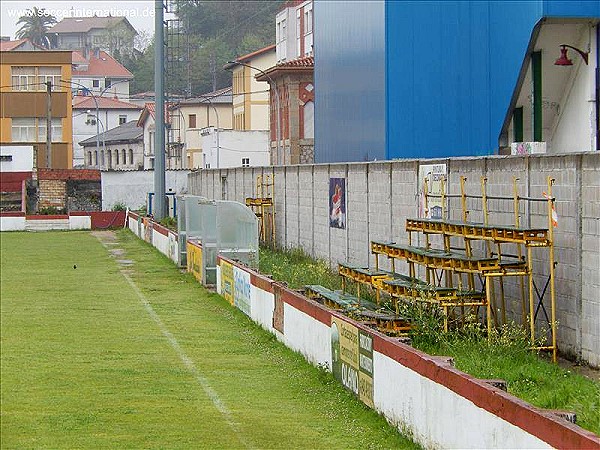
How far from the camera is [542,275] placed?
14516mm

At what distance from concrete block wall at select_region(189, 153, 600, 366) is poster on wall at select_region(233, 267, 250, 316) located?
7.19 ft

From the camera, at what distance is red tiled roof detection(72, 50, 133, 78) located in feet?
481

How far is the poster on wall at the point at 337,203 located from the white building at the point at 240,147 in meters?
53.0

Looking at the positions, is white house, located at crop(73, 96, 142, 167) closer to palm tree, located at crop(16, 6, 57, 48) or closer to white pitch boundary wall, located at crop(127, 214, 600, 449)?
palm tree, located at crop(16, 6, 57, 48)

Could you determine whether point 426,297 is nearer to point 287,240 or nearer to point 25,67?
point 287,240

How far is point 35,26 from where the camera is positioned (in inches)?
6767

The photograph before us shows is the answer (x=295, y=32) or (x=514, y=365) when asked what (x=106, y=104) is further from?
(x=514, y=365)

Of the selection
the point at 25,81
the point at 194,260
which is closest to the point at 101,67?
the point at 25,81

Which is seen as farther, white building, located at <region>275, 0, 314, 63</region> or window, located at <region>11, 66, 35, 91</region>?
window, located at <region>11, 66, 35, 91</region>

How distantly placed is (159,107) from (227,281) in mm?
26644

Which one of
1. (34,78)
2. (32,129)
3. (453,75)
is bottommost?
(453,75)

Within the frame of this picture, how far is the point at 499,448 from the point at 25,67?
86003 millimetres

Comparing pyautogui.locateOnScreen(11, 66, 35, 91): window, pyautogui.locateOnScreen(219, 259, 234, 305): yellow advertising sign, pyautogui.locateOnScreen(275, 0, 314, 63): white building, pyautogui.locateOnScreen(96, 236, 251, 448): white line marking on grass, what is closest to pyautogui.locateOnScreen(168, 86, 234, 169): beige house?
pyautogui.locateOnScreen(11, 66, 35, 91): window

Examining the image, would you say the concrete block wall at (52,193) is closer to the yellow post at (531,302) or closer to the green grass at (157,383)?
the green grass at (157,383)
